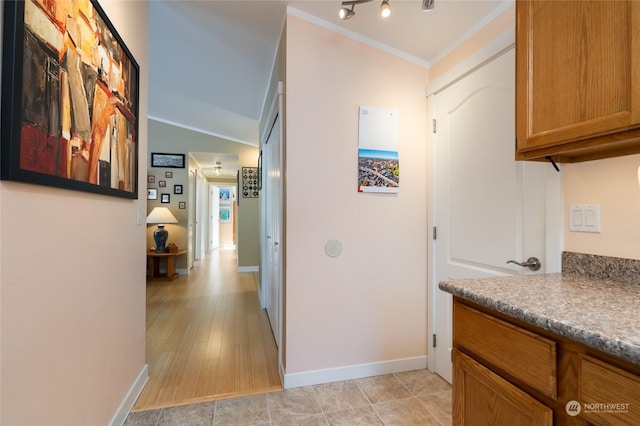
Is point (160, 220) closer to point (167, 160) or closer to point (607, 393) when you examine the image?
point (167, 160)

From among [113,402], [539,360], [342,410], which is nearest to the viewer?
[539,360]

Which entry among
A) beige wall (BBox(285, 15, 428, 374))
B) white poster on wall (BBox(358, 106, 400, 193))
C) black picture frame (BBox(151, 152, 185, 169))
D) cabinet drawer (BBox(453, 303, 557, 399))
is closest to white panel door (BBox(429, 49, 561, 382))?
beige wall (BBox(285, 15, 428, 374))

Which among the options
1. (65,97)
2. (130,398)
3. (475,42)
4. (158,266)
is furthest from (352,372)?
(158,266)

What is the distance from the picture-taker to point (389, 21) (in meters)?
1.90

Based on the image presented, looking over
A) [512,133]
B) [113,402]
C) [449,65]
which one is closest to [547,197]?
[512,133]

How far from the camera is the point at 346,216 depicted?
80.4 inches

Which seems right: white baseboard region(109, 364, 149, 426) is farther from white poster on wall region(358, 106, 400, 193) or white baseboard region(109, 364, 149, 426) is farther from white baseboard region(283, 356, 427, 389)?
white poster on wall region(358, 106, 400, 193)

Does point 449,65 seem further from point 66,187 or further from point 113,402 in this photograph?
point 113,402

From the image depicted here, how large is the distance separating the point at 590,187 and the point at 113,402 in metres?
2.48

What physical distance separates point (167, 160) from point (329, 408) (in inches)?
206

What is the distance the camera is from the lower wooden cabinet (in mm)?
638

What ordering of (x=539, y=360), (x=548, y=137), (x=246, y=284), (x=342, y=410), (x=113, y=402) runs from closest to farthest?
(x=539, y=360) → (x=548, y=137) → (x=113, y=402) → (x=342, y=410) → (x=246, y=284)

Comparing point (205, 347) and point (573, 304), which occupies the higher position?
point (573, 304)

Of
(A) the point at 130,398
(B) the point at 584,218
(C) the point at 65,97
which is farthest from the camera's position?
(A) the point at 130,398
